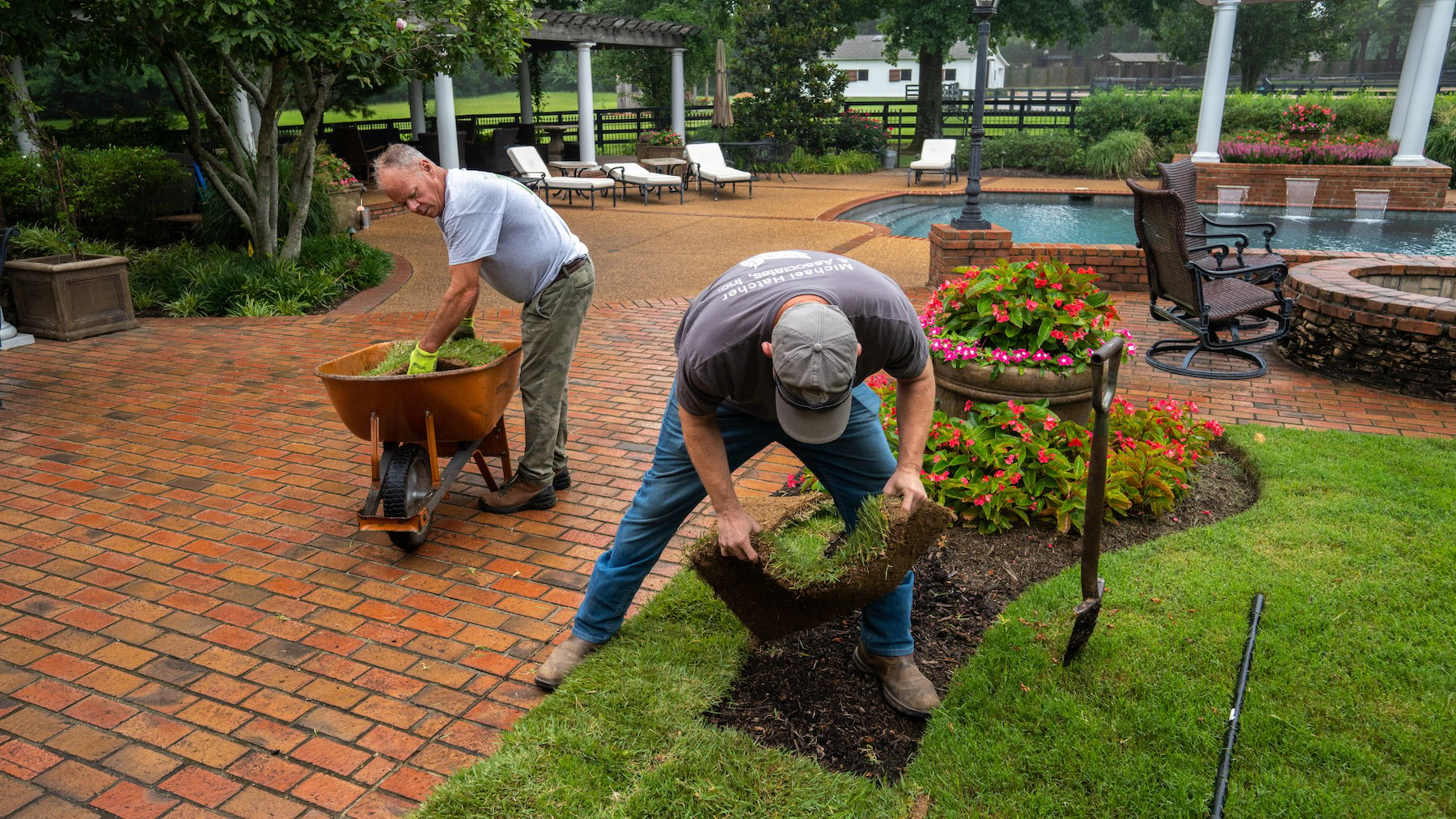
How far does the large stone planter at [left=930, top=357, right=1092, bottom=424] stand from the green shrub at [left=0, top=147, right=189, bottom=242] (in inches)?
330

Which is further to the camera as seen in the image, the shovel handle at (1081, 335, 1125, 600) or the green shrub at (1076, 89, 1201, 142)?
the green shrub at (1076, 89, 1201, 142)

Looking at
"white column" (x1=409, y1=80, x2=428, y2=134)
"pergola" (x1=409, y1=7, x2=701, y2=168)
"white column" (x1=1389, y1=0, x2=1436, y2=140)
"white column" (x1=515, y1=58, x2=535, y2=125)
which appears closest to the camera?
"pergola" (x1=409, y1=7, x2=701, y2=168)

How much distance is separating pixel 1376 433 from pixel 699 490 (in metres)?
4.17

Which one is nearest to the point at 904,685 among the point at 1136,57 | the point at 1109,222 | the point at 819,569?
the point at 819,569

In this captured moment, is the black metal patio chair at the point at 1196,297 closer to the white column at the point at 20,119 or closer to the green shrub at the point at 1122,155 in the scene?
the white column at the point at 20,119

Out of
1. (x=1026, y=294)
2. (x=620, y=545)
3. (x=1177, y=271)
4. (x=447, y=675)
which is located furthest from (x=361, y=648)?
(x=1177, y=271)

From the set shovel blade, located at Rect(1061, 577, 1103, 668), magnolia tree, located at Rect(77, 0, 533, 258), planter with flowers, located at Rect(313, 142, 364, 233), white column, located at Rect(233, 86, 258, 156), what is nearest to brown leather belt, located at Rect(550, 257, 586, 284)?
shovel blade, located at Rect(1061, 577, 1103, 668)

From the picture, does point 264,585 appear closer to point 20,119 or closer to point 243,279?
point 243,279

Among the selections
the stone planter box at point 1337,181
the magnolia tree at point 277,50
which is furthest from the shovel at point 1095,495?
the stone planter box at point 1337,181

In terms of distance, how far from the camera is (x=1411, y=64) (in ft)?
55.2

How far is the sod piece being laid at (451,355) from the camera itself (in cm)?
409

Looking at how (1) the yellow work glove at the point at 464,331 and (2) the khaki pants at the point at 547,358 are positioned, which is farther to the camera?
(1) the yellow work glove at the point at 464,331

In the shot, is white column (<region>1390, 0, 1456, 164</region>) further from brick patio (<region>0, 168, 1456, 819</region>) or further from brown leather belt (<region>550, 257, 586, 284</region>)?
brown leather belt (<region>550, 257, 586, 284</region>)

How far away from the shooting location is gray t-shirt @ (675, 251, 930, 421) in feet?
7.70
